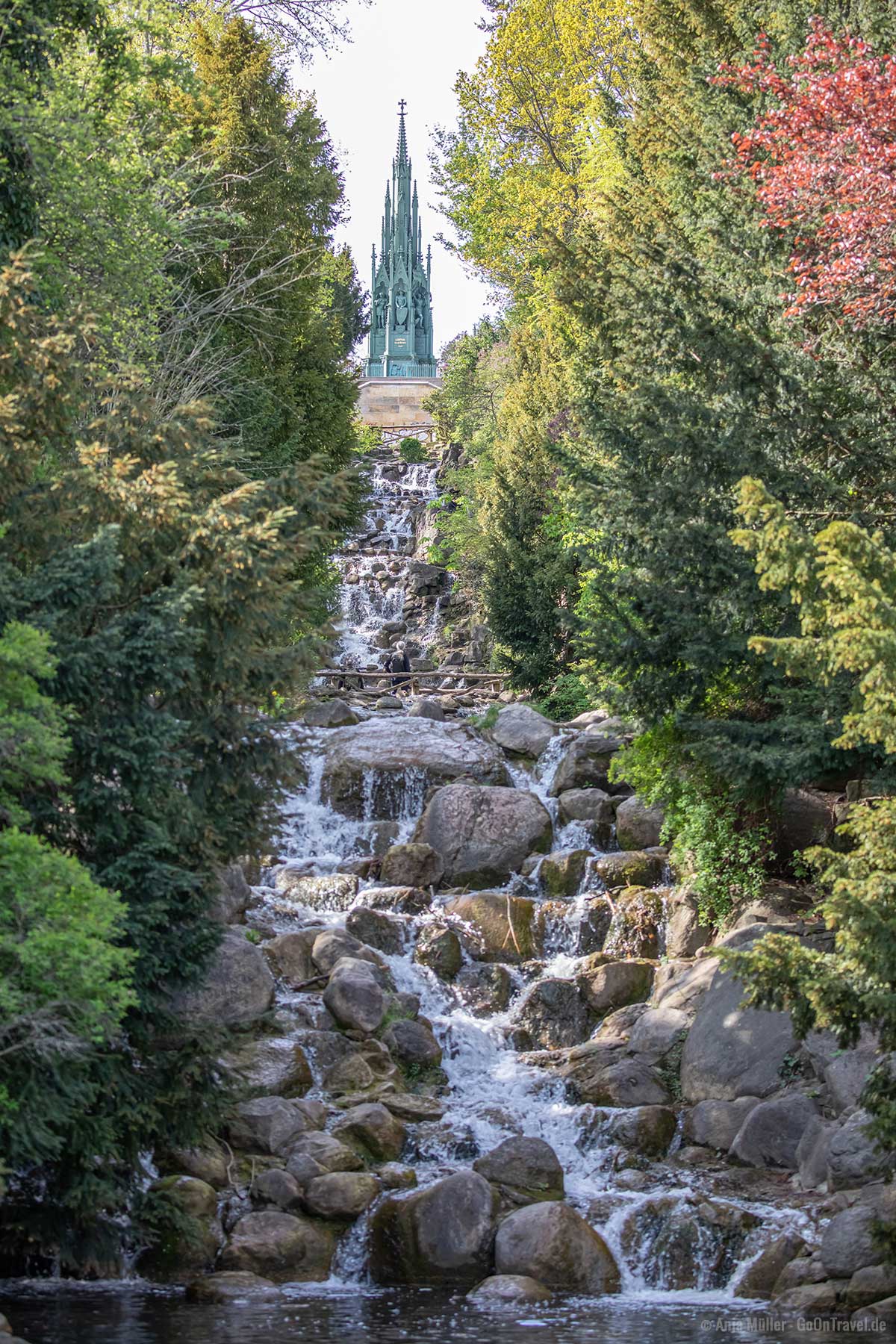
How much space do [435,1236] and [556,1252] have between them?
112cm

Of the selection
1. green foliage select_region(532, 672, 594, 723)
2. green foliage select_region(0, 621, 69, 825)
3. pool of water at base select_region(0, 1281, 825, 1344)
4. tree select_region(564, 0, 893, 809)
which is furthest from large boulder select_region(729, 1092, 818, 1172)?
green foliage select_region(532, 672, 594, 723)

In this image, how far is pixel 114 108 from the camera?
17.1 meters

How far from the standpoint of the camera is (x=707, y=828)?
18141mm

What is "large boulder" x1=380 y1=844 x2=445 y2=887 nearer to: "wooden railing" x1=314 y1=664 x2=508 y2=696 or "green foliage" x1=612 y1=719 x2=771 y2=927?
"green foliage" x1=612 y1=719 x2=771 y2=927

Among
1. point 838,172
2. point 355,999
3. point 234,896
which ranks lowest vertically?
point 355,999

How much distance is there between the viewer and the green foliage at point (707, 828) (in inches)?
704

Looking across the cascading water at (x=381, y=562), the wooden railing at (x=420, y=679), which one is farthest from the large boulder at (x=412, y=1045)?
the cascading water at (x=381, y=562)

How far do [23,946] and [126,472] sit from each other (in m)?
4.37

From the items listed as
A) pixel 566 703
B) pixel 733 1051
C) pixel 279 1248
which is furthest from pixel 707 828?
pixel 566 703

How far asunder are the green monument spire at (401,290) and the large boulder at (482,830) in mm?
57903

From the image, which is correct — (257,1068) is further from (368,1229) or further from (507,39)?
(507,39)

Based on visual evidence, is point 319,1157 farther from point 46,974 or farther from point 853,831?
point 853,831

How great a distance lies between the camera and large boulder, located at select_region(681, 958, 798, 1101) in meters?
15.4

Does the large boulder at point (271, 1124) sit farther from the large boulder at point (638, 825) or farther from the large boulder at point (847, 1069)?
the large boulder at point (638, 825)
